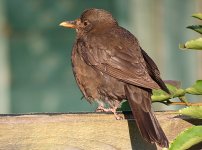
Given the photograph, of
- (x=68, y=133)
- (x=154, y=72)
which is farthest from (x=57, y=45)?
(x=68, y=133)

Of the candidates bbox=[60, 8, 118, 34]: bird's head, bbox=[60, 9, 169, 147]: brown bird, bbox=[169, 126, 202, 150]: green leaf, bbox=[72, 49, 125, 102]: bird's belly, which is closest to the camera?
bbox=[169, 126, 202, 150]: green leaf

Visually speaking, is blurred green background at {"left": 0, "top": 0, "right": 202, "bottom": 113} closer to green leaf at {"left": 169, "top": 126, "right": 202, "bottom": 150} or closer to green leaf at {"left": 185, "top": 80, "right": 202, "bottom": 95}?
green leaf at {"left": 185, "top": 80, "right": 202, "bottom": 95}

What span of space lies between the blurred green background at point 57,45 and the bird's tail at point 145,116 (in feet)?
11.1

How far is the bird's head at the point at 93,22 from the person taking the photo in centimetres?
507

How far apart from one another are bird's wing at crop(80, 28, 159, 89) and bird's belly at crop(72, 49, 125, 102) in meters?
0.04

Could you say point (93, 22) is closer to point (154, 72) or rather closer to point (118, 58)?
point (118, 58)

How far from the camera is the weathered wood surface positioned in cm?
312

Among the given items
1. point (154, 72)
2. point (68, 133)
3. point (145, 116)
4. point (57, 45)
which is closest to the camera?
point (68, 133)

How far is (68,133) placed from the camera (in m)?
3.17

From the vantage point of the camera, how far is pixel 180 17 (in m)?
7.61

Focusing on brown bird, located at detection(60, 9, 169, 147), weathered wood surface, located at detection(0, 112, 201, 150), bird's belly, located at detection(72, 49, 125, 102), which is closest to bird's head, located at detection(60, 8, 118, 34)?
brown bird, located at detection(60, 9, 169, 147)

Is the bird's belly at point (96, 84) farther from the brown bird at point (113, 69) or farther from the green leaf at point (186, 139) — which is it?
the green leaf at point (186, 139)

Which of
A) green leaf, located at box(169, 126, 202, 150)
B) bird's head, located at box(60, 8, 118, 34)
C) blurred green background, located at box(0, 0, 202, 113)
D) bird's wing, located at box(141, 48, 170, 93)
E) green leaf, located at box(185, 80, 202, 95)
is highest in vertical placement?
green leaf, located at box(185, 80, 202, 95)

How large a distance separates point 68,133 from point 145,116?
601 mm
